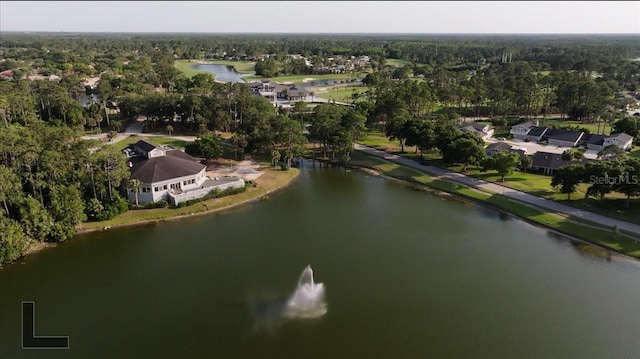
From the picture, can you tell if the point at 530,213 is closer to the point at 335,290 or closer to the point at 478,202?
the point at 478,202

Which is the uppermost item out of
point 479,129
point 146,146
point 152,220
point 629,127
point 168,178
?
point 629,127

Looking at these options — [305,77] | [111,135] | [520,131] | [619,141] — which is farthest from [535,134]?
[305,77]

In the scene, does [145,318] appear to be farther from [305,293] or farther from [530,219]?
[530,219]

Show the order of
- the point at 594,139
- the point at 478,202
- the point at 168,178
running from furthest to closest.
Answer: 1. the point at 594,139
2. the point at 478,202
3. the point at 168,178

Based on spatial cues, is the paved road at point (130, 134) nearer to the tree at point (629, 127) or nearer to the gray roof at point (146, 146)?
the gray roof at point (146, 146)

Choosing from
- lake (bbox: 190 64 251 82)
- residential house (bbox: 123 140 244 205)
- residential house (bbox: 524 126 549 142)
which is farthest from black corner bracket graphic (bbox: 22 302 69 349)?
lake (bbox: 190 64 251 82)

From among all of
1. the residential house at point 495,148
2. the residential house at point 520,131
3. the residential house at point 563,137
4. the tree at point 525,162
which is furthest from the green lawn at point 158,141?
the residential house at point 563,137
